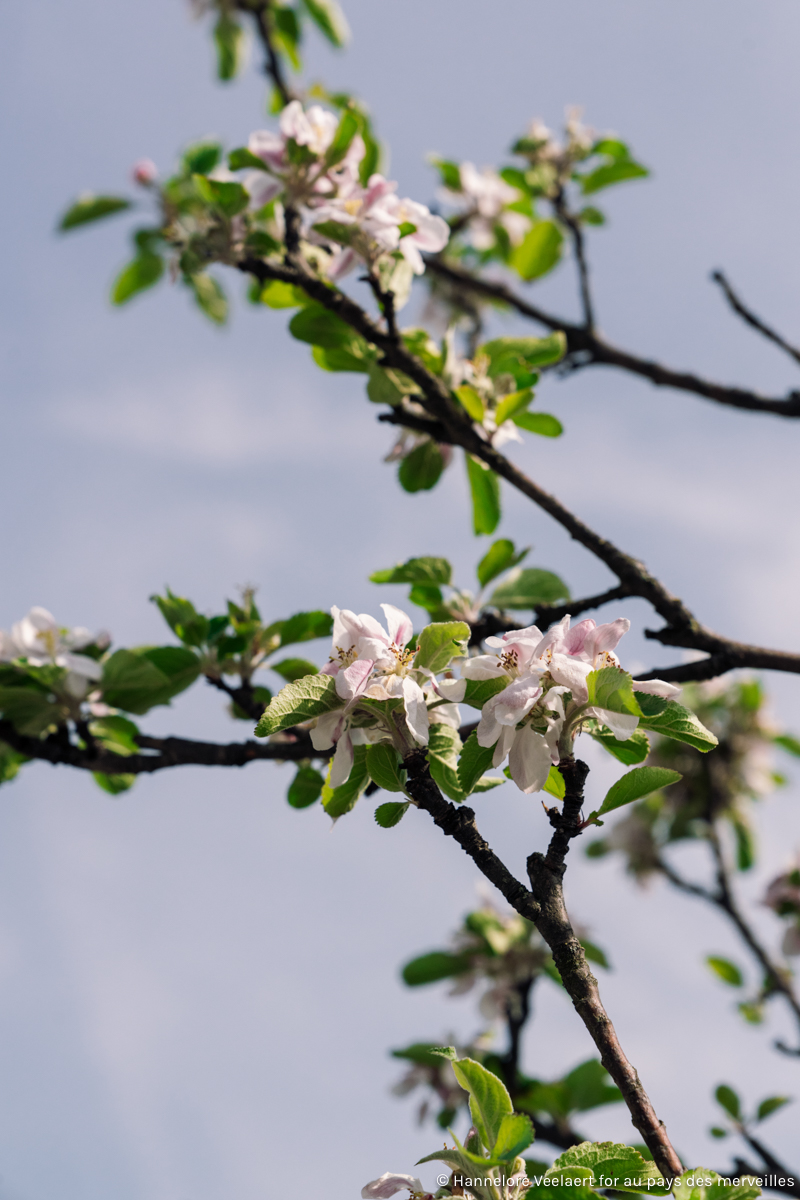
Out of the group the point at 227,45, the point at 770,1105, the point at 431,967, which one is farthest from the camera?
the point at 227,45

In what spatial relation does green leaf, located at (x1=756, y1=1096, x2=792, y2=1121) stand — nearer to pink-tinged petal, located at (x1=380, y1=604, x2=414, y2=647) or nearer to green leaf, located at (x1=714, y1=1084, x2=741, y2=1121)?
green leaf, located at (x1=714, y1=1084, x2=741, y2=1121)

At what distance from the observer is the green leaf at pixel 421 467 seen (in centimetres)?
241

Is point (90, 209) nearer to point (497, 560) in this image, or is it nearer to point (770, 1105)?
point (497, 560)

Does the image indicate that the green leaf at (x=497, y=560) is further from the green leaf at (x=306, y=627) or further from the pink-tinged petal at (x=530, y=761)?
the pink-tinged petal at (x=530, y=761)

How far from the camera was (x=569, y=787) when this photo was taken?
52.2 inches

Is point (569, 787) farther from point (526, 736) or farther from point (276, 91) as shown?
point (276, 91)

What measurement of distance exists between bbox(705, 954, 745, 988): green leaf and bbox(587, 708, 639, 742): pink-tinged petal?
373 centimetres

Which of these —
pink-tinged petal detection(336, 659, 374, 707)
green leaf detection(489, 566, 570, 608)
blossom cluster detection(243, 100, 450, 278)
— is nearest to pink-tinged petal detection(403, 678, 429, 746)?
pink-tinged petal detection(336, 659, 374, 707)

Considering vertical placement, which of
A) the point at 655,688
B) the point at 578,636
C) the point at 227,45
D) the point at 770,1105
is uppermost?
the point at 227,45

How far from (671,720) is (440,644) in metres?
0.35

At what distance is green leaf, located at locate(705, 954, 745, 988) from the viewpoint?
4.38 metres

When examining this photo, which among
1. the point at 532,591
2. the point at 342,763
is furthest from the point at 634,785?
the point at 532,591

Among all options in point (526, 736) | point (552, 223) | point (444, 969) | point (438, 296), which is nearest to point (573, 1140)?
point (444, 969)

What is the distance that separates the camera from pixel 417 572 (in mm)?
2180
